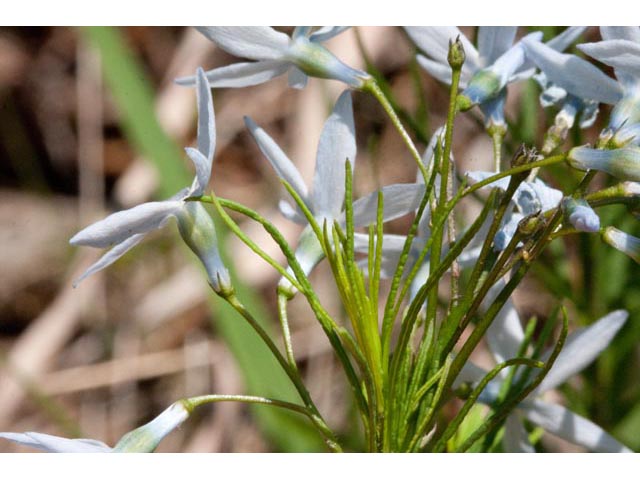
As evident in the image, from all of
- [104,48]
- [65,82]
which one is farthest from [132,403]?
[104,48]

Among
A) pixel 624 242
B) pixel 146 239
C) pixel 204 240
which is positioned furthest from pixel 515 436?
pixel 146 239

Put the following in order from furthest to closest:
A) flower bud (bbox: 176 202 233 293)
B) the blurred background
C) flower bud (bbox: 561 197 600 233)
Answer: the blurred background, flower bud (bbox: 176 202 233 293), flower bud (bbox: 561 197 600 233)

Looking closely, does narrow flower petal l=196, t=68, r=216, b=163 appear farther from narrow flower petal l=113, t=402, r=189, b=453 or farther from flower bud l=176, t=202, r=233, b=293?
narrow flower petal l=113, t=402, r=189, b=453

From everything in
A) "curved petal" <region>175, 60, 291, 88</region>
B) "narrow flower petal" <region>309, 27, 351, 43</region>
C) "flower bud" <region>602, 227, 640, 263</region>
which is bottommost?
"flower bud" <region>602, 227, 640, 263</region>

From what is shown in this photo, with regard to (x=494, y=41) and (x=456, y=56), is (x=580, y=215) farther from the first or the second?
(x=494, y=41)

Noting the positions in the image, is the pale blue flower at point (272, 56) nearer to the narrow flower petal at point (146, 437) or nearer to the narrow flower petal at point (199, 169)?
the narrow flower petal at point (199, 169)

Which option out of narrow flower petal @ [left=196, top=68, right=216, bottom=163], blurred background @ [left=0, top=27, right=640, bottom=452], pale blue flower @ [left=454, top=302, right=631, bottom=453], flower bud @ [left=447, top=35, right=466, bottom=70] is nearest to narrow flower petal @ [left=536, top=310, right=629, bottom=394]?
pale blue flower @ [left=454, top=302, right=631, bottom=453]
